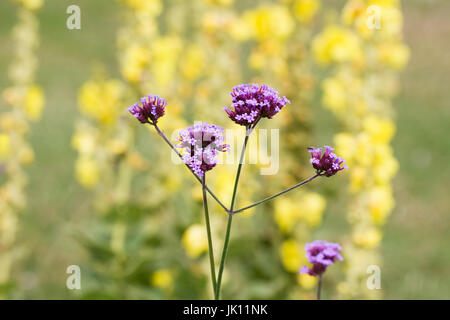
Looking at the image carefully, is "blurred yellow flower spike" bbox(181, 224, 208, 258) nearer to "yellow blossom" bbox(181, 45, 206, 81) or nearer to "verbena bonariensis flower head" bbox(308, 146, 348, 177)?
"yellow blossom" bbox(181, 45, 206, 81)

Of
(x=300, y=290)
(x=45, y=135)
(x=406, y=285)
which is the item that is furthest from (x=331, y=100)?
(x=45, y=135)

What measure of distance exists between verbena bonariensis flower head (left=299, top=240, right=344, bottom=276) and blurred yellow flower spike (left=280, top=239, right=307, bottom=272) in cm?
145

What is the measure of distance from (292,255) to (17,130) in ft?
4.57

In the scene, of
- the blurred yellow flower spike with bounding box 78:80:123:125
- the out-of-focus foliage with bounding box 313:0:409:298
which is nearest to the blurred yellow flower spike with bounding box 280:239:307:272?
the out-of-focus foliage with bounding box 313:0:409:298

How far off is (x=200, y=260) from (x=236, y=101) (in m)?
1.53

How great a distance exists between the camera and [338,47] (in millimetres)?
2451

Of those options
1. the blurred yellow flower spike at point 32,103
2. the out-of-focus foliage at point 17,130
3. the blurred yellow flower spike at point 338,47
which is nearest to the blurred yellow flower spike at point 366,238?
the blurred yellow flower spike at point 338,47

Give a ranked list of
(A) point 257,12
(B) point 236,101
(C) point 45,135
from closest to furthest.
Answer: (B) point 236,101 → (A) point 257,12 → (C) point 45,135

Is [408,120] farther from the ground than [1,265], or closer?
farther from the ground

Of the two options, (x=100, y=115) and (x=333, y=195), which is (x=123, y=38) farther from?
(x=333, y=195)

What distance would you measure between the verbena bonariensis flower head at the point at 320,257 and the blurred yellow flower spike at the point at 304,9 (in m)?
1.92

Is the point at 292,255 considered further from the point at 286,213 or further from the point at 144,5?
the point at 144,5

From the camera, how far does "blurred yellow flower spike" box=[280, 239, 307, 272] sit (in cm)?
255
